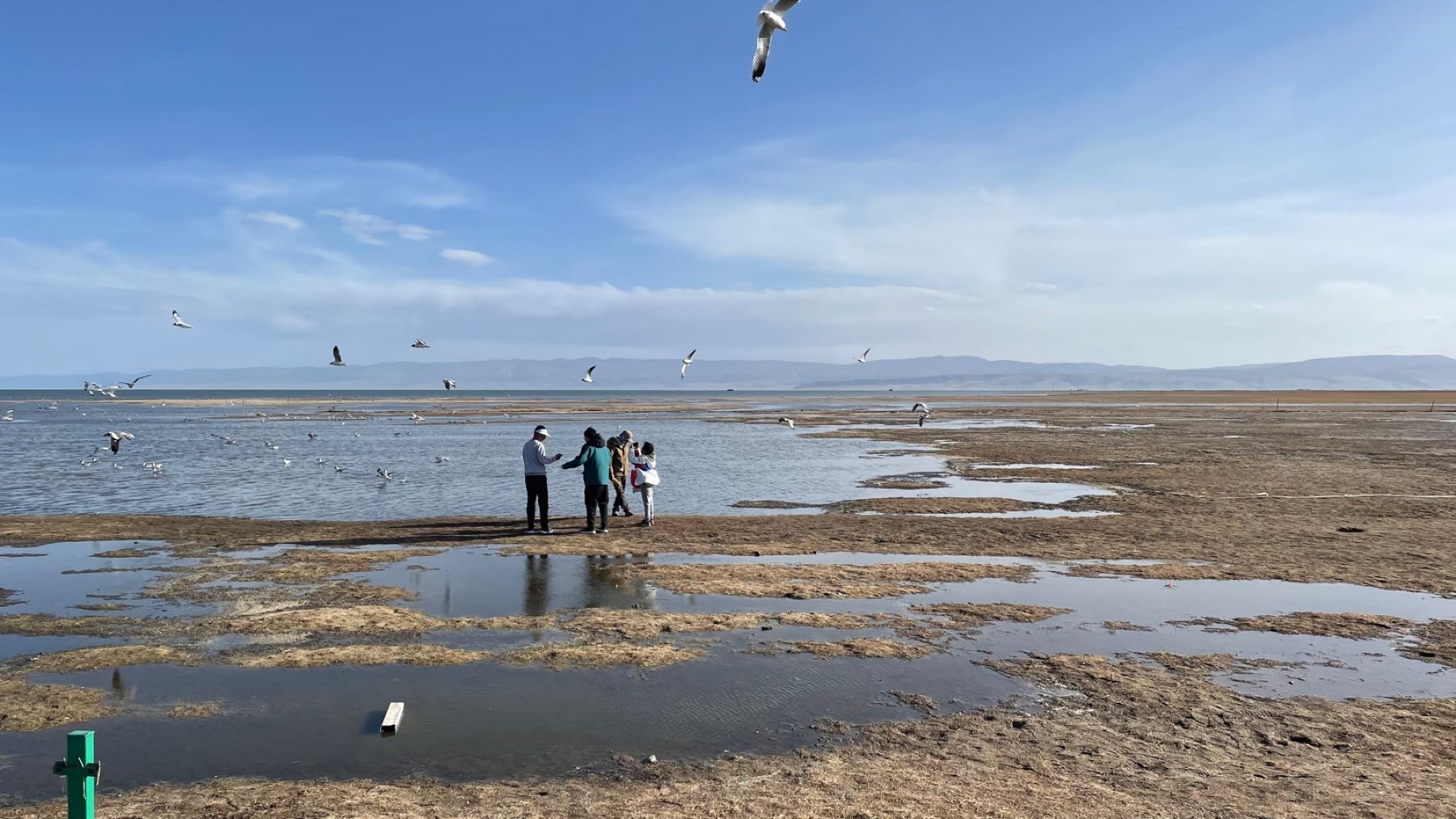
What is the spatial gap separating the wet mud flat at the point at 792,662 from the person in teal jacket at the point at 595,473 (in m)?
0.83

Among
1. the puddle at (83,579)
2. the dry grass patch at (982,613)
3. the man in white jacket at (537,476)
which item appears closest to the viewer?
the dry grass patch at (982,613)

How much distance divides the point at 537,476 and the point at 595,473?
1201 millimetres

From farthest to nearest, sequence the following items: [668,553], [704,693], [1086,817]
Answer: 1. [668,553]
2. [704,693]
3. [1086,817]

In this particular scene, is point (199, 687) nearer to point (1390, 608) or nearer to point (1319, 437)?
point (1390, 608)

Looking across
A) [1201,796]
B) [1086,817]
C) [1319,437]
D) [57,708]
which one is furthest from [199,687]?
[1319,437]

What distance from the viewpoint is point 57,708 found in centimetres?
810

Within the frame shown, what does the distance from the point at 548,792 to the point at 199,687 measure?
438 cm

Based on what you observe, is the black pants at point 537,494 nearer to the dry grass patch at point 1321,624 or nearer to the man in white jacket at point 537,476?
the man in white jacket at point 537,476

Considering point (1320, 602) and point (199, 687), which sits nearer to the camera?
point (199, 687)

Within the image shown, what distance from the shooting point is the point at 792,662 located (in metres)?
9.67

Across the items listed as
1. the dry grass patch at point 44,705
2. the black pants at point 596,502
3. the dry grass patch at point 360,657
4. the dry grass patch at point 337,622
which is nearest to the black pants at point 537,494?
the black pants at point 596,502

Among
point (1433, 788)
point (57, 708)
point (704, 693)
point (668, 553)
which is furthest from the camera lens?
point (668, 553)

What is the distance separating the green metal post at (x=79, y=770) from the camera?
16.3 feet

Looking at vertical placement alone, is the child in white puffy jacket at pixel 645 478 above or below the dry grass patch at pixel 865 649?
above
